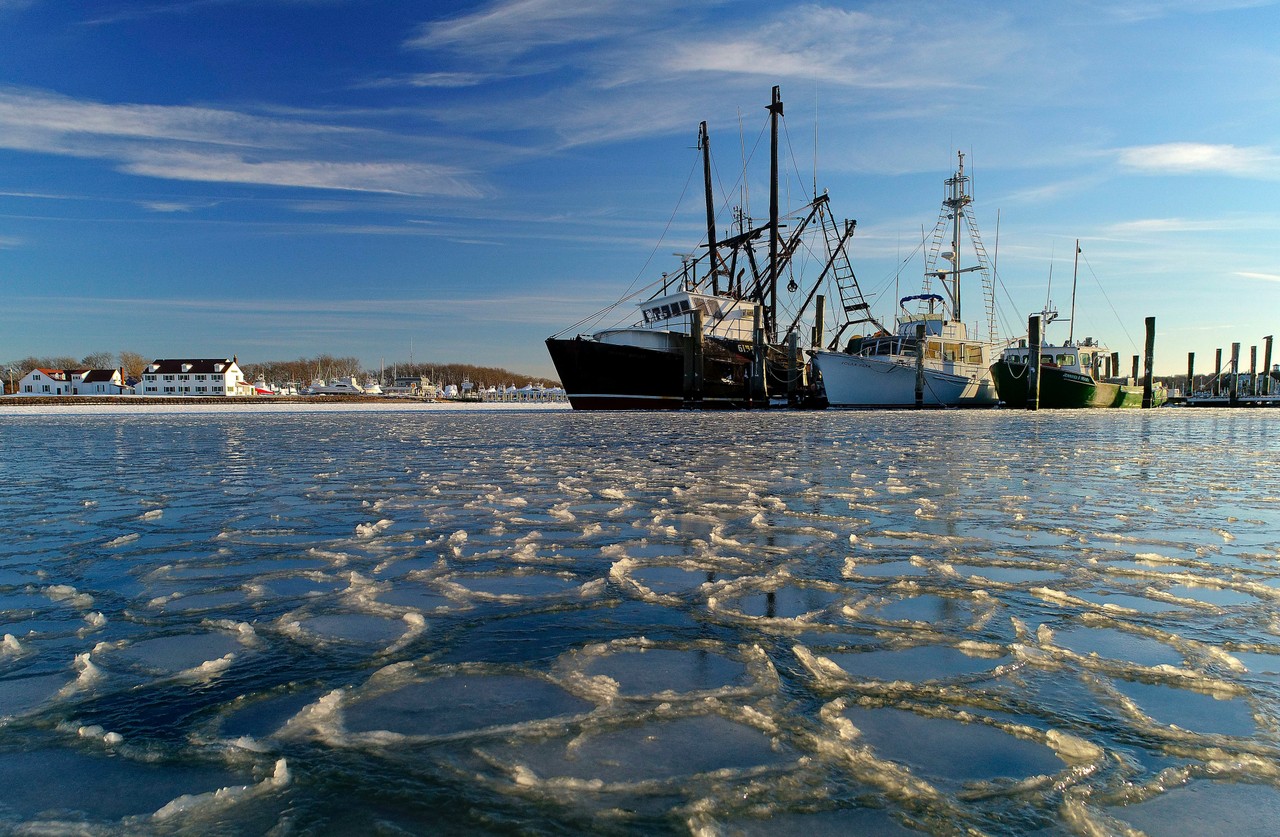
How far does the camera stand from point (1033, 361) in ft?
135

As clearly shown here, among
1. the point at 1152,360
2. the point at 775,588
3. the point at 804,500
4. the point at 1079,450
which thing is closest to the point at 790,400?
the point at 1152,360

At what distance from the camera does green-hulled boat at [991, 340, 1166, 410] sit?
44.7 meters

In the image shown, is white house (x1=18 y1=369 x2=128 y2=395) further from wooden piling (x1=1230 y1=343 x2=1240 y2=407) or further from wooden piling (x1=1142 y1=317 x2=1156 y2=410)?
wooden piling (x1=1230 y1=343 x2=1240 y2=407)

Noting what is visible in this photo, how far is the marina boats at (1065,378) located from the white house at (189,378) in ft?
288

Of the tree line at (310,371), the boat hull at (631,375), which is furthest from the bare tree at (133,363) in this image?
the boat hull at (631,375)

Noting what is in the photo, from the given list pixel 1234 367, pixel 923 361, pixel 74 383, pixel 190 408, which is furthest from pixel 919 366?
pixel 74 383

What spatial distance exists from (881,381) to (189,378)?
286 ft

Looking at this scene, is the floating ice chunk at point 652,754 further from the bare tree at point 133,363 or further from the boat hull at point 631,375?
the bare tree at point 133,363

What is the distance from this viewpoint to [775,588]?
3.63 metres

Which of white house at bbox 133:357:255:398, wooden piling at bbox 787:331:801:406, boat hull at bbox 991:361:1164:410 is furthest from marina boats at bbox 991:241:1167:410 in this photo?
white house at bbox 133:357:255:398

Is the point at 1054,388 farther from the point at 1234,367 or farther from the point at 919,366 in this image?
the point at 1234,367

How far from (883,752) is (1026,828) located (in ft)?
1.30

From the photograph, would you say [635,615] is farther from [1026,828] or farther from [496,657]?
[1026,828]

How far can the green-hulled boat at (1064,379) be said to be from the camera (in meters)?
44.7
